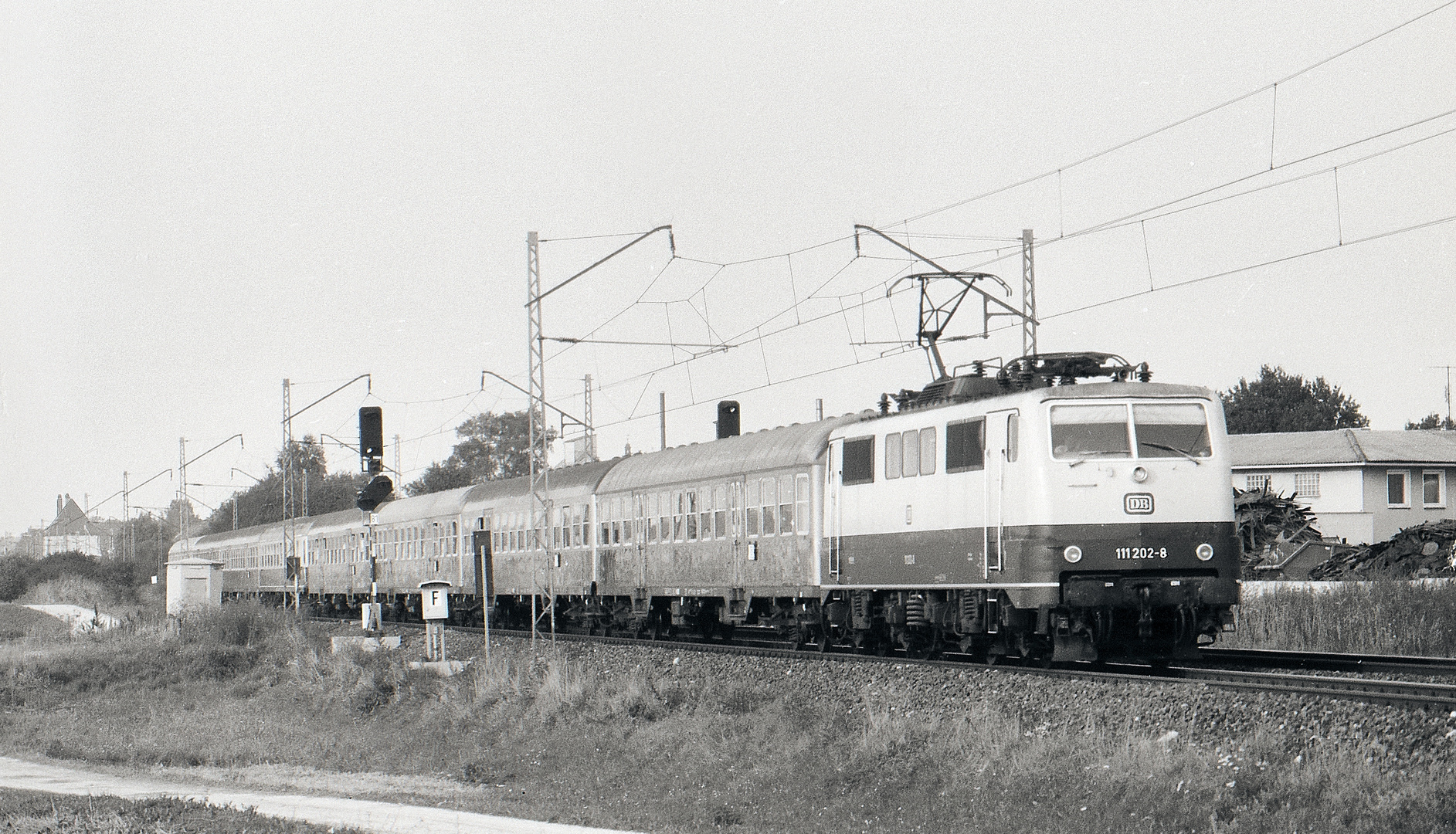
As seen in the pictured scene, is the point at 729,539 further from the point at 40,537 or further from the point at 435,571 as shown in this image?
the point at 40,537

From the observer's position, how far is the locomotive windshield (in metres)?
16.6

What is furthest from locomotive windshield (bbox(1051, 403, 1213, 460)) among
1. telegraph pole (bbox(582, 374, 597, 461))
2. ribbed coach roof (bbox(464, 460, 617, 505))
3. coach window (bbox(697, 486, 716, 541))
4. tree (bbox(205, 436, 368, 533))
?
→ tree (bbox(205, 436, 368, 533))

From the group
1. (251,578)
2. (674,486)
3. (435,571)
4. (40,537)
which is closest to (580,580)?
(674,486)

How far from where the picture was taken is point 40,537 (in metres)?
171

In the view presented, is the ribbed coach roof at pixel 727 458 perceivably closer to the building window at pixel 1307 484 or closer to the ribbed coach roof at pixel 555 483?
the ribbed coach roof at pixel 555 483

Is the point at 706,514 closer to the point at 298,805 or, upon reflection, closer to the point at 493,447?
the point at 298,805

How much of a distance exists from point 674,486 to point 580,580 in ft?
17.7

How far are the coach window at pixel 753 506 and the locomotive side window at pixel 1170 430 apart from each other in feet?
31.9

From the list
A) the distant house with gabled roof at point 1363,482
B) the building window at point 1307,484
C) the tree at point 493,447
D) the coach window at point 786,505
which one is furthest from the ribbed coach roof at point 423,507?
the tree at point 493,447

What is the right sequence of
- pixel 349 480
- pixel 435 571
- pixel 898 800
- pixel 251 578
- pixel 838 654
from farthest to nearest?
pixel 349 480
pixel 251 578
pixel 435 571
pixel 838 654
pixel 898 800

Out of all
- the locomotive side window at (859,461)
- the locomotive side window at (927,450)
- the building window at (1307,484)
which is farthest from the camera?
the building window at (1307,484)

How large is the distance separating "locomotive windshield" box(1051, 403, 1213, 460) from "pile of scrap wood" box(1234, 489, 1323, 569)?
83.2ft

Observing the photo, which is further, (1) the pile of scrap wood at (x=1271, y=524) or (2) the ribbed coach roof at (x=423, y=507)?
(2) the ribbed coach roof at (x=423, y=507)

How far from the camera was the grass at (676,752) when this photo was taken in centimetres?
1184
